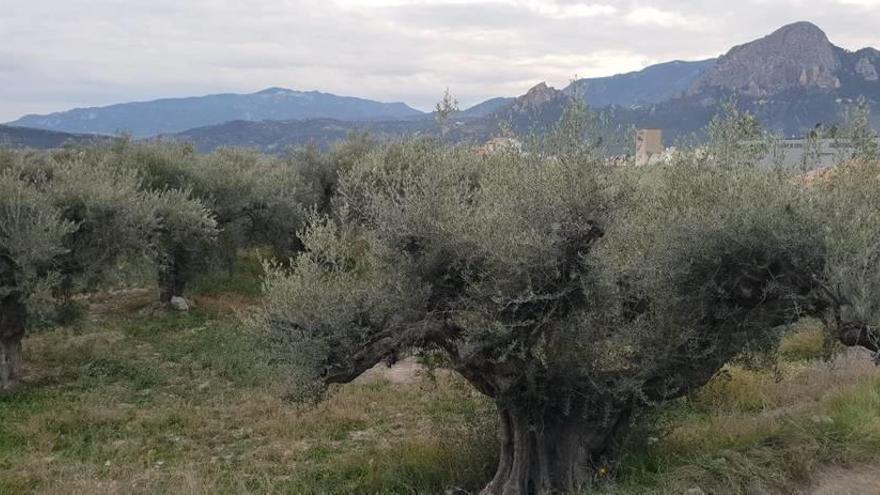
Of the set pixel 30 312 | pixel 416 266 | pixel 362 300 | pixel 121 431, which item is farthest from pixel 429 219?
→ pixel 30 312

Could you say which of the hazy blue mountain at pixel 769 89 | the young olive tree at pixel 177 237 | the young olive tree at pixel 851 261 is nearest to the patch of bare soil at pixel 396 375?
the young olive tree at pixel 177 237

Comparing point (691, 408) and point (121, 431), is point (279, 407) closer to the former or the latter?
point (121, 431)

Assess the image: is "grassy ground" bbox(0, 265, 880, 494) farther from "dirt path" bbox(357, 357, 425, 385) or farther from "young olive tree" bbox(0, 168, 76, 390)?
"young olive tree" bbox(0, 168, 76, 390)

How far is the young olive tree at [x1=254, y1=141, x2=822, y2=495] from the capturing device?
715cm

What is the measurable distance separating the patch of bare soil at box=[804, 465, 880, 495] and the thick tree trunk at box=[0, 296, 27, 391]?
550 inches

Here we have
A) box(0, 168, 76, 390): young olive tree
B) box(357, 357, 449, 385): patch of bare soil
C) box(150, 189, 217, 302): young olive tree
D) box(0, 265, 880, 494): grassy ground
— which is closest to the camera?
box(0, 265, 880, 494): grassy ground

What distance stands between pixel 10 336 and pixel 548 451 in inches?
459

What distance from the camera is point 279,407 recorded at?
1243 centimetres

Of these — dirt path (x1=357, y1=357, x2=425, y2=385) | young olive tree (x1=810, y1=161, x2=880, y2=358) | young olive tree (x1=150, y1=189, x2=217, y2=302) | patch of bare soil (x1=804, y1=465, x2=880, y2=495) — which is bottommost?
dirt path (x1=357, y1=357, x2=425, y2=385)

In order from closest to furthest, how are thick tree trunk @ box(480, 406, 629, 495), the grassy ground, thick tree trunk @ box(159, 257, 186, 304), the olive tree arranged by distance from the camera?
thick tree trunk @ box(480, 406, 629, 495)
the grassy ground
thick tree trunk @ box(159, 257, 186, 304)
the olive tree

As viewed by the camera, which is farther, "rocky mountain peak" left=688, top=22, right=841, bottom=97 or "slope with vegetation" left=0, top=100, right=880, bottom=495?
"rocky mountain peak" left=688, top=22, right=841, bottom=97

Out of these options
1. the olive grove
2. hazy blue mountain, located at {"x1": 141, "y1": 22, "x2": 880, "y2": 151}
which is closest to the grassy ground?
the olive grove

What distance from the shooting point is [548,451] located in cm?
830

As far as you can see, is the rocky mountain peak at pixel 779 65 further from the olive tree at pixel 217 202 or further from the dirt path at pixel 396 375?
the dirt path at pixel 396 375
